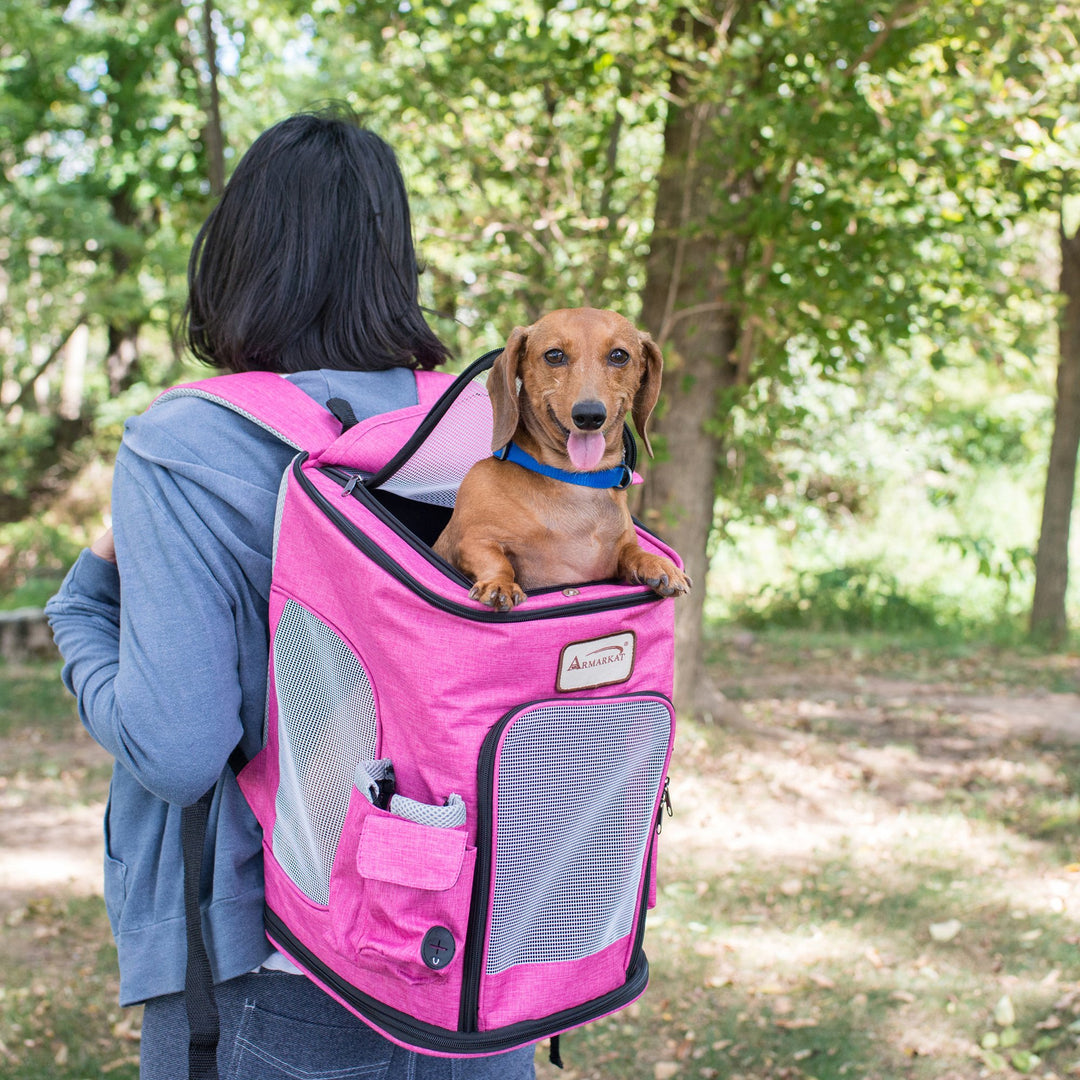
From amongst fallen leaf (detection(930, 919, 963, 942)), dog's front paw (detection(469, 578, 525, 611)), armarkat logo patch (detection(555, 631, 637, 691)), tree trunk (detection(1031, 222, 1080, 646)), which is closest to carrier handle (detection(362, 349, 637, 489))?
dog's front paw (detection(469, 578, 525, 611))

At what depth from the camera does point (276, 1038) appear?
1.54 metres

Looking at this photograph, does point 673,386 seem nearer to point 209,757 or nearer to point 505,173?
point 505,173

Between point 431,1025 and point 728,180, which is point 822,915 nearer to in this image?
point 431,1025

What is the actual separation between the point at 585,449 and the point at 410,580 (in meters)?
0.52

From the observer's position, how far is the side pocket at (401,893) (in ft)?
4.38

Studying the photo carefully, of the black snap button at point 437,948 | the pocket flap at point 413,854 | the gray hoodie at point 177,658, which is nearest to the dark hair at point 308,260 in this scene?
the gray hoodie at point 177,658

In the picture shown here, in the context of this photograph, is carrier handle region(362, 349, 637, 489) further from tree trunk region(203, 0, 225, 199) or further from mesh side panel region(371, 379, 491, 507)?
tree trunk region(203, 0, 225, 199)

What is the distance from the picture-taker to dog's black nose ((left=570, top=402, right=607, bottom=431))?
1729mm

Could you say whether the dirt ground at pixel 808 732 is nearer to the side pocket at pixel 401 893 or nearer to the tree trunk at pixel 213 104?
the tree trunk at pixel 213 104

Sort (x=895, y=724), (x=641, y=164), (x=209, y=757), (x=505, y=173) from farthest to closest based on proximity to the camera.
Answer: (x=641, y=164), (x=895, y=724), (x=505, y=173), (x=209, y=757)

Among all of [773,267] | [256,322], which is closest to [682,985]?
[256,322]

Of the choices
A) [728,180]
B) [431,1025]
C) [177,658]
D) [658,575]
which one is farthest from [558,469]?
[728,180]

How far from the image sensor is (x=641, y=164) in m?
8.13

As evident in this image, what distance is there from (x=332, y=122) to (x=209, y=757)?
3.52ft
